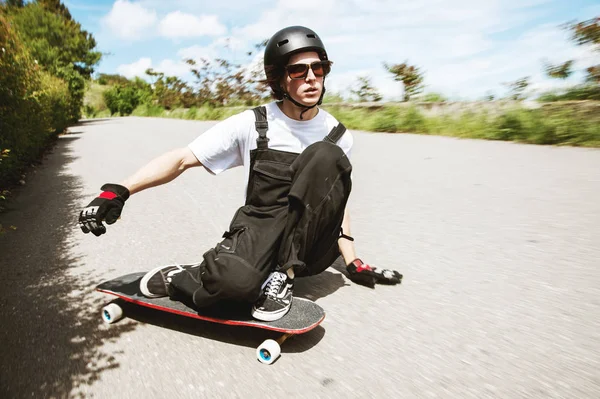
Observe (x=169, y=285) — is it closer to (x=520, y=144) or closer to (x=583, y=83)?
(x=520, y=144)

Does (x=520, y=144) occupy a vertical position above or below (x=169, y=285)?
above

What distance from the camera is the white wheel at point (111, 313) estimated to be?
7.75 feet

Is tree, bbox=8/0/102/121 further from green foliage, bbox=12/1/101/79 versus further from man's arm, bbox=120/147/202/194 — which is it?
man's arm, bbox=120/147/202/194

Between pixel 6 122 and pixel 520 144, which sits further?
pixel 520 144

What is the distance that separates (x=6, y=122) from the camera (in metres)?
5.89

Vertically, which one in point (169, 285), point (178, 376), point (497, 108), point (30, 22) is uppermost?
point (30, 22)

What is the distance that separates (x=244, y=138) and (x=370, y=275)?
1.23m

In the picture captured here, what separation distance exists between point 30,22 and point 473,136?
1546 inches

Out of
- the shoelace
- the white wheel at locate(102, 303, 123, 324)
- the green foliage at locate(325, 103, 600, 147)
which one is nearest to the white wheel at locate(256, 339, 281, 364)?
the shoelace

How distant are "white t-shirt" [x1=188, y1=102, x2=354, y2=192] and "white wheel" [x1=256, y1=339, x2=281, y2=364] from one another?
1032 mm

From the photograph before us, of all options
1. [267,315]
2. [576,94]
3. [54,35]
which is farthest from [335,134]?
[54,35]

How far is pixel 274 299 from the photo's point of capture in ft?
7.32

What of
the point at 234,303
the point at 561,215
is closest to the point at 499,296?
the point at 234,303

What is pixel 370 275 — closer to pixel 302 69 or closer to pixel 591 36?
pixel 302 69
